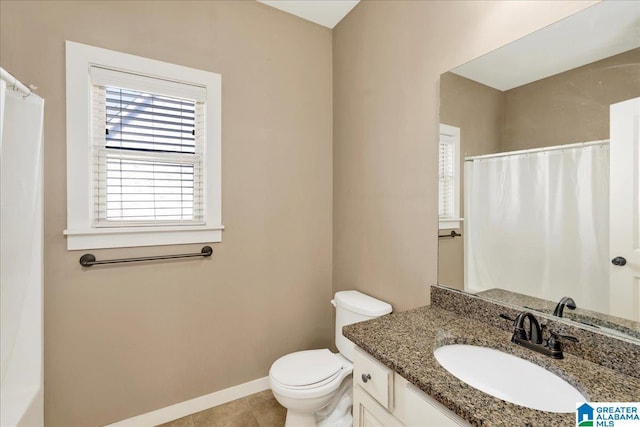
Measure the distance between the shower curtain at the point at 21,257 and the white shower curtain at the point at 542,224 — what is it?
1.89 meters

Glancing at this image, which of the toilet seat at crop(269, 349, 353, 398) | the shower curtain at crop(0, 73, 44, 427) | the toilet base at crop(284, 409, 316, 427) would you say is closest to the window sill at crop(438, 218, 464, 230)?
the toilet seat at crop(269, 349, 353, 398)

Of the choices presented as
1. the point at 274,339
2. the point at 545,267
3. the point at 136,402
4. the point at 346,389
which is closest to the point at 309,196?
the point at 274,339

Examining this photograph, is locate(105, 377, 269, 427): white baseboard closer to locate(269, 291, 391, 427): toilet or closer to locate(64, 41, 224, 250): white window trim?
locate(269, 291, 391, 427): toilet

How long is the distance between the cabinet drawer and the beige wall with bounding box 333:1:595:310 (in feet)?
A: 1.99

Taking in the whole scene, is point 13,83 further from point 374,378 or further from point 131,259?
point 374,378

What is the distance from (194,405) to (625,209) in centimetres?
237

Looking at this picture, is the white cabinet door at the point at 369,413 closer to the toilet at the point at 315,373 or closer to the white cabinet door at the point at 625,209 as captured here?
the toilet at the point at 315,373

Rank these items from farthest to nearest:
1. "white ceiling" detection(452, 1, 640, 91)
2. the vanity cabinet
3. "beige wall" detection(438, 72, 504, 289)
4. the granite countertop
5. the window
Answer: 1. the window
2. "beige wall" detection(438, 72, 504, 289)
3. "white ceiling" detection(452, 1, 640, 91)
4. the vanity cabinet
5. the granite countertop

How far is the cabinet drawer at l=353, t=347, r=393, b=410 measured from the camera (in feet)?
3.23

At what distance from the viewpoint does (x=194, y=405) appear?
6.26ft

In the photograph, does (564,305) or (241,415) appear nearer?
(564,305)

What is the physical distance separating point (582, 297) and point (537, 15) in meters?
1.04

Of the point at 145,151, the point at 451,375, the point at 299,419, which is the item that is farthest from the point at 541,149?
the point at 145,151

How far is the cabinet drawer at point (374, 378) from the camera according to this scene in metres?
0.99
